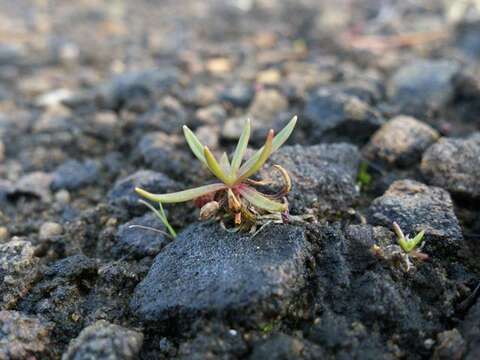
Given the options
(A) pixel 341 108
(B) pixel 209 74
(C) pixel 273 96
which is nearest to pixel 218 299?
(A) pixel 341 108

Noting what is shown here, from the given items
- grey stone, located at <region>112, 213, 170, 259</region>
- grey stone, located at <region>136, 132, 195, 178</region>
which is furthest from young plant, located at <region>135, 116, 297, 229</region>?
grey stone, located at <region>136, 132, 195, 178</region>

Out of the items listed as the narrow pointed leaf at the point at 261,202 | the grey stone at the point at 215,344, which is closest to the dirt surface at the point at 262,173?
the grey stone at the point at 215,344

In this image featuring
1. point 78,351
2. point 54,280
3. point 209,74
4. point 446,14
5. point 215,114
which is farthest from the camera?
point 446,14

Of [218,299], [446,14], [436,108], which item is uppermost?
[446,14]

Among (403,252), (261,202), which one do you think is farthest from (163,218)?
(403,252)

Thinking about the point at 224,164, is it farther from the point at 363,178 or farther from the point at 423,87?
the point at 423,87

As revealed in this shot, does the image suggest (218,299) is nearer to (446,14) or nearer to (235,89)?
(235,89)
